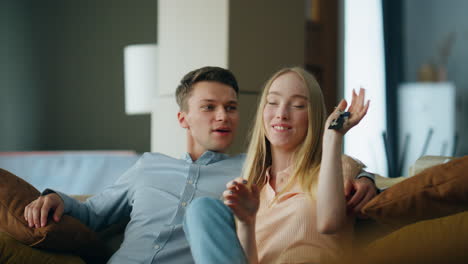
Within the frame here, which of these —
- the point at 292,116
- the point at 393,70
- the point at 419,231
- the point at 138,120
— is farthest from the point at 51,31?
the point at 419,231

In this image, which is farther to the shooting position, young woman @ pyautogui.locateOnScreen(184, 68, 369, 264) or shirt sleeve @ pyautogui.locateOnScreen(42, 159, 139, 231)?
shirt sleeve @ pyautogui.locateOnScreen(42, 159, 139, 231)

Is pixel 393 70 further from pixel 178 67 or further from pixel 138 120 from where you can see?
pixel 178 67

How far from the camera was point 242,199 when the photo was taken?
1.02m

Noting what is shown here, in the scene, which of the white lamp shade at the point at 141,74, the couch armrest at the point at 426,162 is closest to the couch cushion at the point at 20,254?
the couch armrest at the point at 426,162

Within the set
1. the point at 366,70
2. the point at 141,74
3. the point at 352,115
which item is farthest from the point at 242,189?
the point at 366,70

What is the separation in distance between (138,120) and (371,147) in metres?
1.73

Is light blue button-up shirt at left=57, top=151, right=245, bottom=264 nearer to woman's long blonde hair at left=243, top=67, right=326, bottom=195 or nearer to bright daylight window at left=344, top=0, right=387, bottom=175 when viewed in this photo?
woman's long blonde hair at left=243, top=67, right=326, bottom=195

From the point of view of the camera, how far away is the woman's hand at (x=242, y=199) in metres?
1.01

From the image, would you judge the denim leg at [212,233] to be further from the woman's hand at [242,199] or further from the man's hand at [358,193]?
the man's hand at [358,193]

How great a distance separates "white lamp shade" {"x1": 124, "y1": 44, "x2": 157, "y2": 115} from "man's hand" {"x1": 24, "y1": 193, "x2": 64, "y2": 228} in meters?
1.54

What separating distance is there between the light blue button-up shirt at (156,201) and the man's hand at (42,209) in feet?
0.18

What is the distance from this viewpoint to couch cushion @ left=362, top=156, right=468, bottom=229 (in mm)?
956

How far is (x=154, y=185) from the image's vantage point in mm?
1495

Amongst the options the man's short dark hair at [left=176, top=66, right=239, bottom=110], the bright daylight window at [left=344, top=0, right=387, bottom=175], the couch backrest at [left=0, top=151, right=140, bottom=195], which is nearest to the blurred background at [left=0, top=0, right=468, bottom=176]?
the bright daylight window at [left=344, top=0, right=387, bottom=175]
